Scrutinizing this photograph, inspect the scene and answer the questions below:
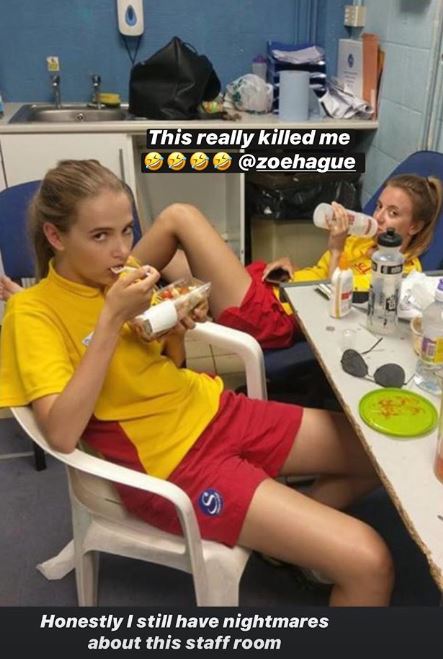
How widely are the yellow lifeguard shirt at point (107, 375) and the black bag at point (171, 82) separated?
1947 mm

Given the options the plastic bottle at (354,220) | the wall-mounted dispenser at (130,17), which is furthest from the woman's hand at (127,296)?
the wall-mounted dispenser at (130,17)

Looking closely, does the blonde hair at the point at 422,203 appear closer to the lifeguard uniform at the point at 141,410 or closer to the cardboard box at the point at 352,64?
the lifeguard uniform at the point at 141,410

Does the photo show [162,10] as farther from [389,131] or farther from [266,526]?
[266,526]

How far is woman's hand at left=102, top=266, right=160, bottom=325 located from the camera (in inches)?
42.4

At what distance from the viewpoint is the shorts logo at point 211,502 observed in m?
1.16

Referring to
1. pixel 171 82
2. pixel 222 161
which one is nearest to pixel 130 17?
pixel 171 82

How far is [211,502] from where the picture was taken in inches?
45.9

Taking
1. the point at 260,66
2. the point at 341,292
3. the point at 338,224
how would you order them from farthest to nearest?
the point at 260,66 → the point at 338,224 → the point at 341,292

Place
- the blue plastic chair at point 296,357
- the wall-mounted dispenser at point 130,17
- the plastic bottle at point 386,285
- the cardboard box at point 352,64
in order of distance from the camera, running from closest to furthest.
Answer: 1. the plastic bottle at point 386,285
2. the blue plastic chair at point 296,357
3. the cardboard box at point 352,64
4. the wall-mounted dispenser at point 130,17

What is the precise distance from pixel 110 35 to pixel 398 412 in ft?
9.50

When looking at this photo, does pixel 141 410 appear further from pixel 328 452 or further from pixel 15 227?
pixel 15 227

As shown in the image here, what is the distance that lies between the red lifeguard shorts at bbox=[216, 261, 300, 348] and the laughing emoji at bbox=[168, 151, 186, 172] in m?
1.62

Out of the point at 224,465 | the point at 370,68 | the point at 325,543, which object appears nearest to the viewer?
the point at 325,543

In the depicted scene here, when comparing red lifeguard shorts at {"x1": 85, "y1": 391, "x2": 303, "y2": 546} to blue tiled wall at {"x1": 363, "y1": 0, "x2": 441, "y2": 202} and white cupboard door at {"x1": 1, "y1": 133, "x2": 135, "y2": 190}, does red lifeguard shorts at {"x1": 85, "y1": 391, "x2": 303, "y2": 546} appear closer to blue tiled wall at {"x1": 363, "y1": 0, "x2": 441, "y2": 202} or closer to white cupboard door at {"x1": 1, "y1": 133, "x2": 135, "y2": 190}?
blue tiled wall at {"x1": 363, "y1": 0, "x2": 441, "y2": 202}
